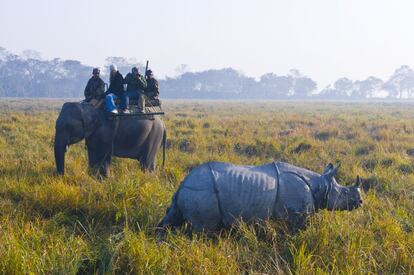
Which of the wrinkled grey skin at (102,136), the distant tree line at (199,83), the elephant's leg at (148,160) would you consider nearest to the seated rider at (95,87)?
the wrinkled grey skin at (102,136)

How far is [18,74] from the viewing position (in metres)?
88.9

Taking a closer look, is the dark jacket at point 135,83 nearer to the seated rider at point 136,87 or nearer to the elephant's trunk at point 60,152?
the seated rider at point 136,87

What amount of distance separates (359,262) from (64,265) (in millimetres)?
2354

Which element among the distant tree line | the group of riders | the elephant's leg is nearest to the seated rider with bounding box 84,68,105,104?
the group of riders

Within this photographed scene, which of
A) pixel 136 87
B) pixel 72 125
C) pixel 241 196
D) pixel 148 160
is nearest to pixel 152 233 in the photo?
pixel 241 196

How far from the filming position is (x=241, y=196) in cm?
421

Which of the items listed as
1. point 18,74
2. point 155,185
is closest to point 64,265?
point 155,185

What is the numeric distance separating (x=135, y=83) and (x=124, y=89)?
0.21 m

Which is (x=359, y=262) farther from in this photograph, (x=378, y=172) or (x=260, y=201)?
(x=378, y=172)

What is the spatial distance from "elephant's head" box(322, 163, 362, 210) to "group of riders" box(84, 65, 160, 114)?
11.6 ft

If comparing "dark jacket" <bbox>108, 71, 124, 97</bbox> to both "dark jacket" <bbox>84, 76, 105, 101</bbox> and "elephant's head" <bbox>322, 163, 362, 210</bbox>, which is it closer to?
"dark jacket" <bbox>84, 76, 105, 101</bbox>

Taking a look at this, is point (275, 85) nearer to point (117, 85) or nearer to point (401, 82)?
point (401, 82)

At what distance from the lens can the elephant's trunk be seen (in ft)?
20.6

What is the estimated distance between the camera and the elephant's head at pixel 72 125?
6.37m
